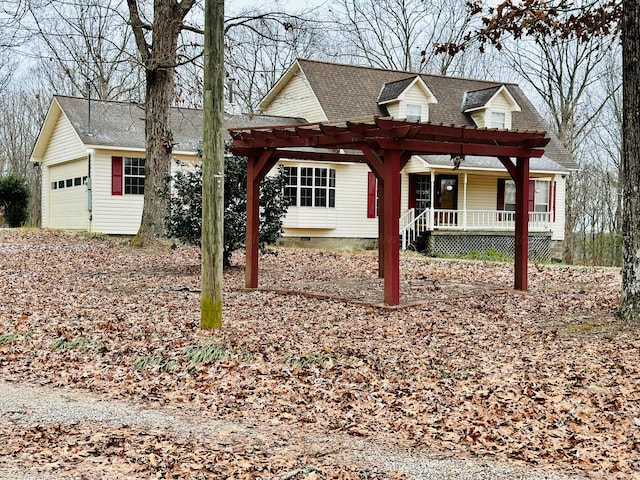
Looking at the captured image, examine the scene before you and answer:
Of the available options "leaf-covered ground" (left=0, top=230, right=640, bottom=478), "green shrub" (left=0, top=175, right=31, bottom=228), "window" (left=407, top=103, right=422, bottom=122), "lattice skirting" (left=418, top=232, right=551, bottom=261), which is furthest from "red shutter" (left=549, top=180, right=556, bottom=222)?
"green shrub" (left=0, top=175, right=31, bottom=228)

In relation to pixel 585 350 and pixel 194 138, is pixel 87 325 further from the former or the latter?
pixel 194 138

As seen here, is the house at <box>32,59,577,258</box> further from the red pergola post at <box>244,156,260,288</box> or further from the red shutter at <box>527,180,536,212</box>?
the red pergola post at <box>244,156,260,288</box>

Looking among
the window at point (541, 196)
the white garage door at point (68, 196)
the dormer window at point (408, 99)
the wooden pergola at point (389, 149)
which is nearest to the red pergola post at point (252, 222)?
the wooden pergola at point (389, 149)

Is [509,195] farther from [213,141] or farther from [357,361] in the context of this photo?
[357,361]

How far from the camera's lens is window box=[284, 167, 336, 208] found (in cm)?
2284

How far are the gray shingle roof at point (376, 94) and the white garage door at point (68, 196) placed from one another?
26.5 feet

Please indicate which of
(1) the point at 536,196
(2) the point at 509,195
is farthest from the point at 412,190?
(1) the point at 536,196

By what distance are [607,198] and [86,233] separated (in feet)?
85.2

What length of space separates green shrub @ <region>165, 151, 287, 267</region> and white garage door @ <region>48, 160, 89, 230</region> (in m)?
8.97

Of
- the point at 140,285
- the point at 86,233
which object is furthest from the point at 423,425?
the point at 86,233

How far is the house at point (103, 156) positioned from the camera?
21141mm

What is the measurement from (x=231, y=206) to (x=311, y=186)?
9354mm

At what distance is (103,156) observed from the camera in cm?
2111

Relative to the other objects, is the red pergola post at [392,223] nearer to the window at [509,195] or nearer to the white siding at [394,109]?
the white siding at [394,109]
